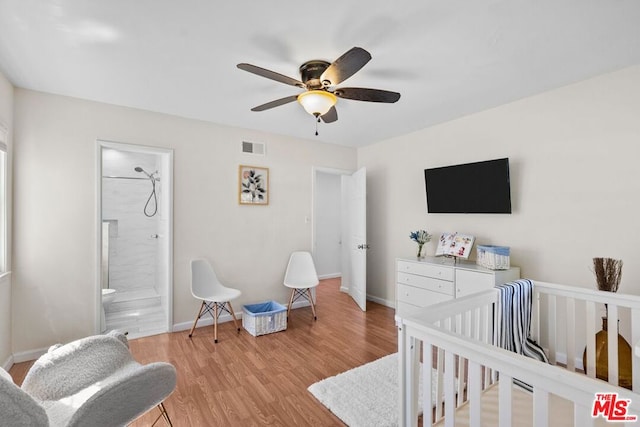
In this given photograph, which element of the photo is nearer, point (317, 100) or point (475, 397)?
point (475, 397)

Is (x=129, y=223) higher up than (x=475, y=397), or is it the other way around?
(x=129, y=223)

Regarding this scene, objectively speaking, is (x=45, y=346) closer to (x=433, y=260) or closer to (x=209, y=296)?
(x=209, y=296)

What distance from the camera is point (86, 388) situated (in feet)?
5.18

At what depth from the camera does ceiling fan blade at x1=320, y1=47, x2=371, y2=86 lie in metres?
1.65

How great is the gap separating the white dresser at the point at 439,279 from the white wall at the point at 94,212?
5.04 ft

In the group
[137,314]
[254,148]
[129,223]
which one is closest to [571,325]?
[254,148]

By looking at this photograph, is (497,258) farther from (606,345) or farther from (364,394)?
(364,394)

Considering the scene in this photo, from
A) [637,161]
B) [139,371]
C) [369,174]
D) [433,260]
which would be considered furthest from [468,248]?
[139,371]

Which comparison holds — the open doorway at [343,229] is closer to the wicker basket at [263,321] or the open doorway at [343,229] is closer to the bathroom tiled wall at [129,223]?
the wicker basket at [263,321]

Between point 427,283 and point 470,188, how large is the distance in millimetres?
1170

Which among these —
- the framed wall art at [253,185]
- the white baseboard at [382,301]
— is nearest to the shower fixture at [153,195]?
the framed wall art at [253,185]

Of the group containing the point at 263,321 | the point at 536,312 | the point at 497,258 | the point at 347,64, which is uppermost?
the point at 347,64

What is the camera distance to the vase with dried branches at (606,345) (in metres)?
2.08

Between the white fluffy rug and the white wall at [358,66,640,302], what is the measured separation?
5.86 ft
